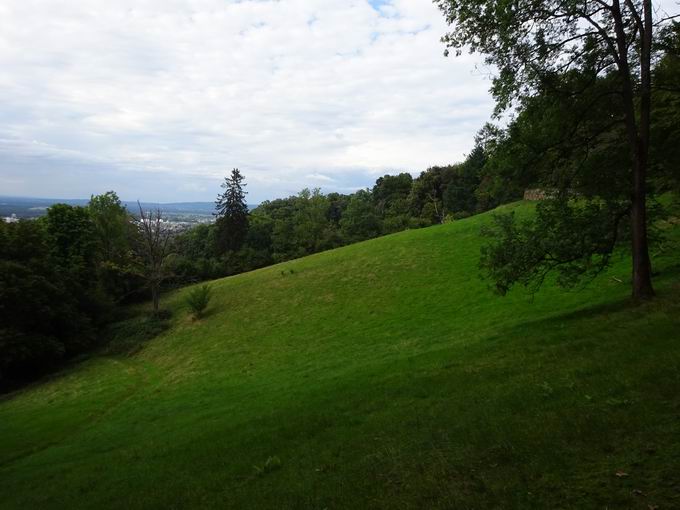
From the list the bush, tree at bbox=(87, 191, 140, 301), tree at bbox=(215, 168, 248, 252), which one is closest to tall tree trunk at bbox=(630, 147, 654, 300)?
→ the bush

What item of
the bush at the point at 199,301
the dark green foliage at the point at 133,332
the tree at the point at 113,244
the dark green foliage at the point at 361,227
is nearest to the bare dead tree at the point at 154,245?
the dark green foliage at the point at 133,332

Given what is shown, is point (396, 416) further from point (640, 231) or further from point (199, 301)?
point (199, 301)

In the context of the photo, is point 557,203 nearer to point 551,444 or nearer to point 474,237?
point 551,444

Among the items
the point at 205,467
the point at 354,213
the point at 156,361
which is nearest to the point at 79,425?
the point at 156,361

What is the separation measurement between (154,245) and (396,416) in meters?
40.4

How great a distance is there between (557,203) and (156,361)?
94.1ft

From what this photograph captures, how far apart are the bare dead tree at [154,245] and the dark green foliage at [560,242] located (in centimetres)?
3638

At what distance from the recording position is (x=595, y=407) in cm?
818

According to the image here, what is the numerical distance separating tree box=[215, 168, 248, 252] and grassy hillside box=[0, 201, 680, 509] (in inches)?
1933

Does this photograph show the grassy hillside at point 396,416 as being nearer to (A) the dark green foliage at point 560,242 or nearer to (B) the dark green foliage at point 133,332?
(A) the dark green foliage at point 560,242

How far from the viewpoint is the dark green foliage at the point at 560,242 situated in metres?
15.6

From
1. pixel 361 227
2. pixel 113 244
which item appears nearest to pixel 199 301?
pixel 113 244

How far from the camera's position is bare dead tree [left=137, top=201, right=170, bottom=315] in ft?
145

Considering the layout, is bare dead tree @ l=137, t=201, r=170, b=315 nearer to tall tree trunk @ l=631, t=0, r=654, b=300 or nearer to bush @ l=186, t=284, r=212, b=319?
bush @ l=186, t=284, r=212, b=319
